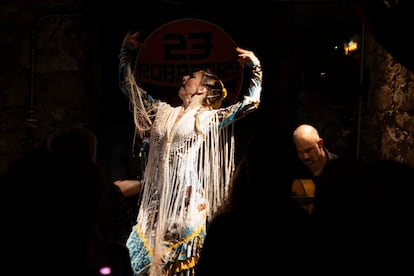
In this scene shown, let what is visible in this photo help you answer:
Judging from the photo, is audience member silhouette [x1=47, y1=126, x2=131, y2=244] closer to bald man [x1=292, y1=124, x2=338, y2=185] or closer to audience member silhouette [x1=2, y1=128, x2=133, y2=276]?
audience member silhouette [x1=2, y1=128, x2=133, y2=276]

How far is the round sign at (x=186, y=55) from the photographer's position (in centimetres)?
359

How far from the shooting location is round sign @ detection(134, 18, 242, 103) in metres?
3.59

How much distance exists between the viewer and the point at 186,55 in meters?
3.65

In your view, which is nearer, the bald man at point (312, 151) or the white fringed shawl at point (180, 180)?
the white fringed shawl at point (180, 180)

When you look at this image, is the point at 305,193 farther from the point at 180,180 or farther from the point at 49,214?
the point at 49,214

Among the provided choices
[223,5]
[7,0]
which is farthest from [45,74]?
[223,5]

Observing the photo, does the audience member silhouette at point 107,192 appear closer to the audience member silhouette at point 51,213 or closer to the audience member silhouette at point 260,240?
the audience member silhouette at point 260,240

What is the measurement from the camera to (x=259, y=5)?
378cm

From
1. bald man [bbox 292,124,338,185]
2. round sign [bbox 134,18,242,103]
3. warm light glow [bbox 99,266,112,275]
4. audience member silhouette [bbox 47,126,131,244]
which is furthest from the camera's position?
round sign [bbox 134,18,242,103]

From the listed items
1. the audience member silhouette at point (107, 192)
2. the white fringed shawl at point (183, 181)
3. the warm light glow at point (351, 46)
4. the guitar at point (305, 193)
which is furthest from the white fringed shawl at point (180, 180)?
the warm light glow at point (351, 46)

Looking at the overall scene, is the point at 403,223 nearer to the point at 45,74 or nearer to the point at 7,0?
the point at 45,74

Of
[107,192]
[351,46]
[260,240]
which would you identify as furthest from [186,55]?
[260,240]

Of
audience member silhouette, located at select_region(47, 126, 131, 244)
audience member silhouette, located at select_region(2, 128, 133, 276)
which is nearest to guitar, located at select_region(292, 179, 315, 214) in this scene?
audience member silhouette, located at select_region(47, 126, 131, 244)

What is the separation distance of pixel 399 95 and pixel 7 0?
2.92 m
